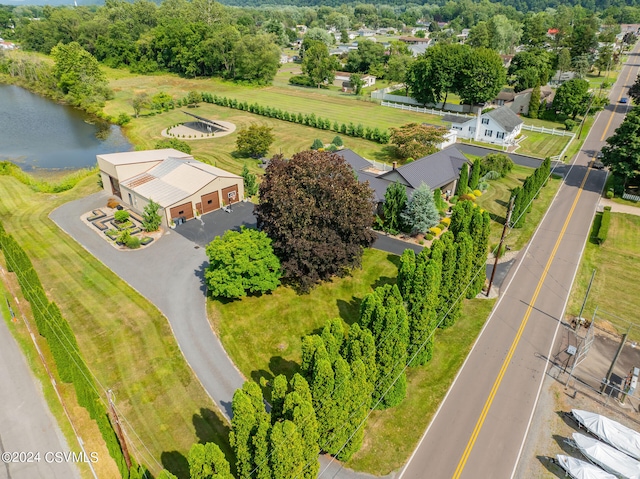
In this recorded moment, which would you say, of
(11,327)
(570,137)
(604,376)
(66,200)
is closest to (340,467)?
(604,376)

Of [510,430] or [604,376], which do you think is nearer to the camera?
[510,430]

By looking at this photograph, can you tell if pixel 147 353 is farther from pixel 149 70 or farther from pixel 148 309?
pixel 149 70

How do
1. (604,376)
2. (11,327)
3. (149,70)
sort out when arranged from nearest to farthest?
(604,376) → (11,327) → (149,70)

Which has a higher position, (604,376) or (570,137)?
(570,137)

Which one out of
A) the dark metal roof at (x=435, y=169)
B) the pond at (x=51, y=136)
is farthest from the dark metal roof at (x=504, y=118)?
the pond at (x=51, y=136)

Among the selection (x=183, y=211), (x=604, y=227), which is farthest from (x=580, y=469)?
(x=183, y=211)

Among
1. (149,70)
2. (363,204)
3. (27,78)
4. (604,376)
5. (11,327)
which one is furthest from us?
(149,70)

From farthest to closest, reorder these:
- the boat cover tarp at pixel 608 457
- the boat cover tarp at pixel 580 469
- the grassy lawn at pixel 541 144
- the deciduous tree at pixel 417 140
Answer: the grassy lawn at pixel 541 144, the deciduous tree at pixel 417 140, the boat cover tarp at pixel 608 457, the boat cover tarp at pixel 580 469

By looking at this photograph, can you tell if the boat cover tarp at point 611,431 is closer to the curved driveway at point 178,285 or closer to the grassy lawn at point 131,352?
the grassy lawn at point 131,352
